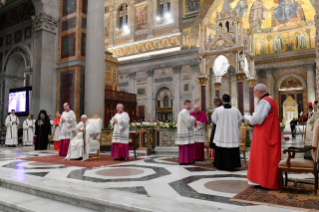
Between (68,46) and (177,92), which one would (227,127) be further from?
(177,92)

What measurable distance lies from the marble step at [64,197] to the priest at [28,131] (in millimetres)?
7833

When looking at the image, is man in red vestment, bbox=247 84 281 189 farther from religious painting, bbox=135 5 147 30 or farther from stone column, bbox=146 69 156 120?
religious painting, bbox=135 5 147 30

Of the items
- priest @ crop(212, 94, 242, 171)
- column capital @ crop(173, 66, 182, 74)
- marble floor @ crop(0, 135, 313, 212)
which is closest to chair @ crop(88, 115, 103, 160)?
marble floor @ crop(0, 135, 313, 212)

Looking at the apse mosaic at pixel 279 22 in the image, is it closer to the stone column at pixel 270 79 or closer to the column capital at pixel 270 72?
the column capital at pixel 270 72

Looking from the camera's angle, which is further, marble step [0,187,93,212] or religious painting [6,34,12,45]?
religious painting [6,34,12,45]

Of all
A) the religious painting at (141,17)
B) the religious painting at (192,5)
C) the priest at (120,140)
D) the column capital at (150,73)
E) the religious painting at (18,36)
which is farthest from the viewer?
the religious painting at (141,17)

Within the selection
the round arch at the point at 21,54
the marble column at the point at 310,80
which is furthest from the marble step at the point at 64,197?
the marble column at the point at 310,80

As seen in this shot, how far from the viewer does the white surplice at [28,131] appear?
1148 centimetres

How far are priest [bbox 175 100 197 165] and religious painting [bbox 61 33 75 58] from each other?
7.28m

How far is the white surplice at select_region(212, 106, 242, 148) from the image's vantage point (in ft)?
17.8

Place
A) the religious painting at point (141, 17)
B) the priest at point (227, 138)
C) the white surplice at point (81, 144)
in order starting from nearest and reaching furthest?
1. the priest at point (227, 138)
2. the white surplice at point (81, 144)
3. the religious painting at point (141, 17)

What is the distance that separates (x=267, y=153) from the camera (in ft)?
12.2

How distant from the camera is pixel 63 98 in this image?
11.7 metres

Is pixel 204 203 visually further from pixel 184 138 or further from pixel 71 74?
pixel 71 74
